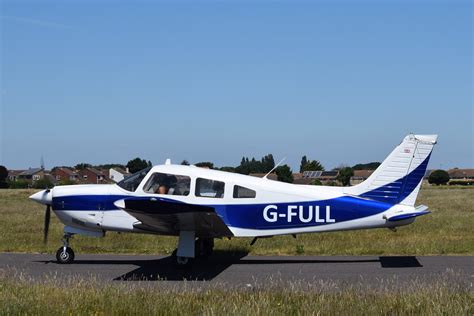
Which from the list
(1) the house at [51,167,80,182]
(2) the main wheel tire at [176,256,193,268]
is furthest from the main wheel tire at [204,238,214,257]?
(1) the house at [51,167,80,182]

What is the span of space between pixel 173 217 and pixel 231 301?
3.99 m

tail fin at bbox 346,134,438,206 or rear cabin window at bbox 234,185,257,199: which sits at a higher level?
tail fin at bbox 346,134,438,206

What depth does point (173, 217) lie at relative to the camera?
35.3 feet

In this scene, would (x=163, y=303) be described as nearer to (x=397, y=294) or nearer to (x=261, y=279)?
(x=397, y=294)

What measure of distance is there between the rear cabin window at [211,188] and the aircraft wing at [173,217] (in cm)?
71

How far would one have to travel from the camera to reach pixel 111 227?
12.4 metres

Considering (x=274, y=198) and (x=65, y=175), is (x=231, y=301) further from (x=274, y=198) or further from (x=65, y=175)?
(x=65, y=175)

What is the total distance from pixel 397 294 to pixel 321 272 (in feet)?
12.5

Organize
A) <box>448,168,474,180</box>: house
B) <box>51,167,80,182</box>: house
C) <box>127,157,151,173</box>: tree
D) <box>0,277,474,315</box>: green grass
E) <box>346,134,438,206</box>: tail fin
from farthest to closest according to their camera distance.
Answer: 1. <box>448,168,474,180</box>: house
2. <box>51,167,80,182</box>: house
3. <box>127,157,151,173</box>: tree
4. <box>346,134,438,206</box>: tail fin
5. <box>0,277,474,315</box>: green grass

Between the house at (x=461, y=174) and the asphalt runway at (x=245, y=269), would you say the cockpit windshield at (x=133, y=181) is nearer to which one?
the asphalt runway at (x=245, y=269)

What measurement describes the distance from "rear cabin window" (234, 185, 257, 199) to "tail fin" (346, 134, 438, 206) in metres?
2.18

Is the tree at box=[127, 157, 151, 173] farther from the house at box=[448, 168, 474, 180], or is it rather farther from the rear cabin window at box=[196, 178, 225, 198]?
the house at box=[448, 168, 474, 180]

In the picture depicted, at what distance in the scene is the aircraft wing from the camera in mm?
10273

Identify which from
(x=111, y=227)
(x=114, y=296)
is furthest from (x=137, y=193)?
(x=114, y=296)
